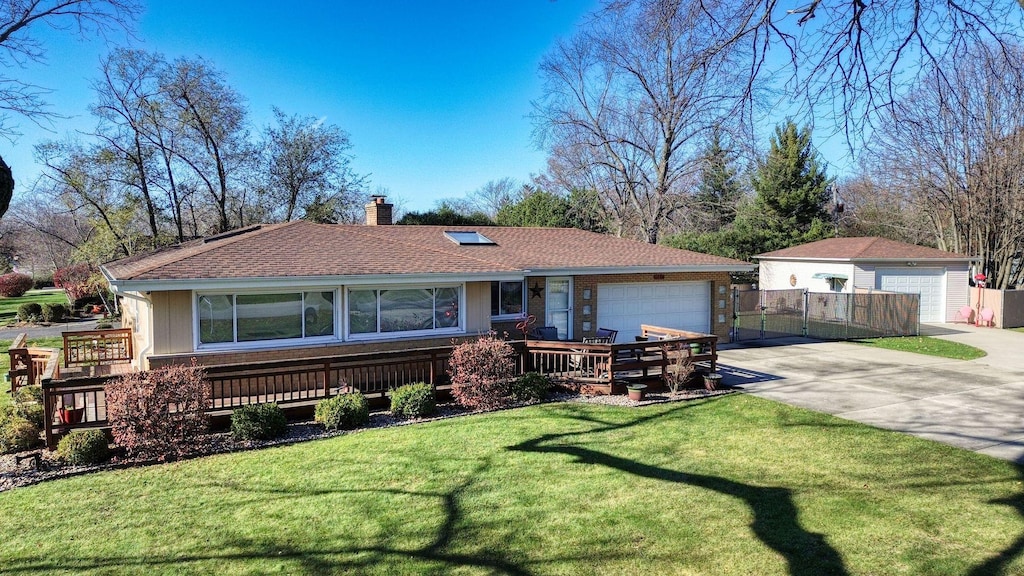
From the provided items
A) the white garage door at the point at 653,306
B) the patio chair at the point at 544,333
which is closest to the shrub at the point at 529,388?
the patio chair at the point at 544,333

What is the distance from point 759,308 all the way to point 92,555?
73.8ft

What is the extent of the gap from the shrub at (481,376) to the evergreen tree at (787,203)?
29.0 metres

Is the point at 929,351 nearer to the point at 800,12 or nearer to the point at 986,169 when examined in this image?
the point at 986,169

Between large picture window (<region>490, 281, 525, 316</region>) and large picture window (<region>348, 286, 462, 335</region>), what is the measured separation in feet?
6.53

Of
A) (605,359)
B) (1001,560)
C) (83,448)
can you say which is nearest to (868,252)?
(605,359)

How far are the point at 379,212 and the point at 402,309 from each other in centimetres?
762

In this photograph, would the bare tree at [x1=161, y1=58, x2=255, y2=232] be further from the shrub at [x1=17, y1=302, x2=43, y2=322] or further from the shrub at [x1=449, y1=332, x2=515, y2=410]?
the shrub at [x1=449, y1=332, x2=515, y2=410]

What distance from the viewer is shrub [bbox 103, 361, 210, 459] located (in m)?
7.85

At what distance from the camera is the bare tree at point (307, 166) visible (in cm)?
3177

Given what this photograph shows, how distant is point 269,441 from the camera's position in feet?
28.6

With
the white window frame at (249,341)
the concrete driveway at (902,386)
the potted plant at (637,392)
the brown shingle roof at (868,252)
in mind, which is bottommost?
the concrete driveway at (902,386)

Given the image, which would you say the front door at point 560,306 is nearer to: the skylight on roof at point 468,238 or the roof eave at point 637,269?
the roof eave at point 637,269

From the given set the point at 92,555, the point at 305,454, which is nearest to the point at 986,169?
the point at 305,454

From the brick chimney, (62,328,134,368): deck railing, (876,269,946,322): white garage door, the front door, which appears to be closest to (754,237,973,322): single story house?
(876,269,946,322): white garage door
